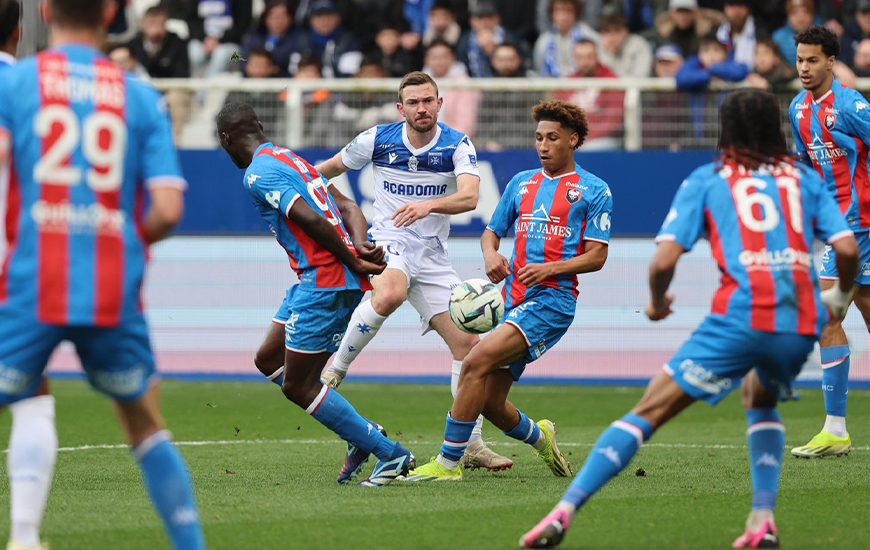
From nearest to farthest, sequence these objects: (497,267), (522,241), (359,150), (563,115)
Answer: (497,267), (563,115), (522,241), (359,150)

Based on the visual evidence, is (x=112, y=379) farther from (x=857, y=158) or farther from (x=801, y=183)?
(x=857, y=158)

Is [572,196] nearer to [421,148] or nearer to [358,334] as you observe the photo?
[421,148]

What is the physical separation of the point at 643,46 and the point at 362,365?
5.16 meters

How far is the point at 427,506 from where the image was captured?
6043mm

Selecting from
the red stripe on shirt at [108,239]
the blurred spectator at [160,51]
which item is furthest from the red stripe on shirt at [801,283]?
the blurred spectator at [160,51]

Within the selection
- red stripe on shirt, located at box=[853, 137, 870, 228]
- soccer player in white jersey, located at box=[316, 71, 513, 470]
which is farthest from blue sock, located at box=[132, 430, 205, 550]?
red stripe on shirt, located at box=[853, 137, 870, 228]

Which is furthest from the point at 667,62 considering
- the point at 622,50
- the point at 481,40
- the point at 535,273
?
the point at 535,273

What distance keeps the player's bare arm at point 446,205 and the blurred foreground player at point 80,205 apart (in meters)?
3.57

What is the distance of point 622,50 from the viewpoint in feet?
48.0

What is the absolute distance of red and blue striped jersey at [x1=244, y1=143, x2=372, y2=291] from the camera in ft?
21.7

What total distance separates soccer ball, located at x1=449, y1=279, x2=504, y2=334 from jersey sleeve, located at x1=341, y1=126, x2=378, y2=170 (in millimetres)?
1515

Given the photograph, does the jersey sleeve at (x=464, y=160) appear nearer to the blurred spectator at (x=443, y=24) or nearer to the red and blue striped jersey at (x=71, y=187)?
the red and blue striped jersey at (x=71, y=187)

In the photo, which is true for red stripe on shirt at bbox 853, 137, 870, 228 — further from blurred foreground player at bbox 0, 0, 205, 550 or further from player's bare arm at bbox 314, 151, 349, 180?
blurred foreground player at bbox 0, 0, 205, 550

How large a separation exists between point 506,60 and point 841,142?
259 inches
